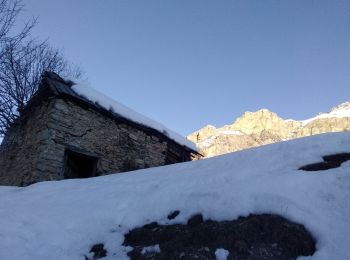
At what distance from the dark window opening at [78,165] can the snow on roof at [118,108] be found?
1.49 meters

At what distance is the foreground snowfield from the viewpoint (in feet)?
8.76

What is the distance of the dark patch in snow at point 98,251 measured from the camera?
302 cm

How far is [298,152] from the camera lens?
3.81 metres

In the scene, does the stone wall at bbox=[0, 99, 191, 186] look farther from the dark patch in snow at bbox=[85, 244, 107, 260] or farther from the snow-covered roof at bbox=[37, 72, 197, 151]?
the dark patch in snow at bbox=[85, 244, 107, 260]

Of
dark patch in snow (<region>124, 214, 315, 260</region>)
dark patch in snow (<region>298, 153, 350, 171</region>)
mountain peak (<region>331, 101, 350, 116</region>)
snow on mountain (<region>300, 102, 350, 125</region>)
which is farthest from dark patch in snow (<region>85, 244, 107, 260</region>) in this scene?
mountain peak (<region>331, 101, 350, 116</region>)

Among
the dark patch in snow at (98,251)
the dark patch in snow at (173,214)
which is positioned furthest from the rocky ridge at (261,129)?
the dark patch in snow at (98,251)

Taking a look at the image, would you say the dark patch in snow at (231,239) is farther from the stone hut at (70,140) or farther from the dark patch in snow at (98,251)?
the stone hut at (70,140)

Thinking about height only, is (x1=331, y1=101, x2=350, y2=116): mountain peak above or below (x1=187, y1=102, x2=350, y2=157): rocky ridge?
above

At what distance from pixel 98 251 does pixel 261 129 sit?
289 ft

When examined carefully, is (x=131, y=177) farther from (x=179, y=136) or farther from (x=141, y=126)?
(x=179, y=136)

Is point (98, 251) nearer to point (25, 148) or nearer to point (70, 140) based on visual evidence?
point (70, 140)

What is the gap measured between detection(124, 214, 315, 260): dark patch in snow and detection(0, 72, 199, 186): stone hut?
5421 millimetres

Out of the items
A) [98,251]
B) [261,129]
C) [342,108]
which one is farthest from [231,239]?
[342,108]

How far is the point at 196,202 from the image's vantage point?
128 inches
